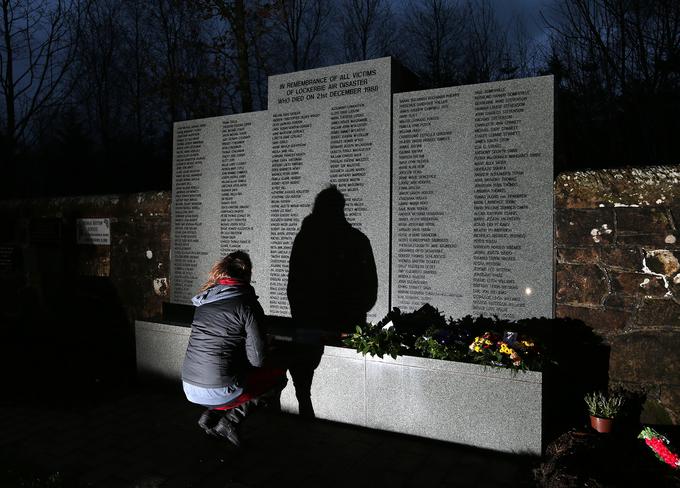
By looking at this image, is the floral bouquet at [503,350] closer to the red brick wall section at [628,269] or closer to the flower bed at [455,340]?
the flower bed at [455,340]

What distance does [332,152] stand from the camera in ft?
16.7

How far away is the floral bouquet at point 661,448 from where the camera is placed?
305cm

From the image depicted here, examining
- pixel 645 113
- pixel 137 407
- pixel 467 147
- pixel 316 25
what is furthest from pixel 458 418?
pixel 316 25

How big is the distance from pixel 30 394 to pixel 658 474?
5.46m

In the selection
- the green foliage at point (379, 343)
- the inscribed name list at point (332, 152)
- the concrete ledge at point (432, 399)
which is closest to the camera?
the concrete ledge at point (432, 399)

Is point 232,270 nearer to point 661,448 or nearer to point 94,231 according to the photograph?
point 661,448

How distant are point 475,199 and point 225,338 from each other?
2482mm

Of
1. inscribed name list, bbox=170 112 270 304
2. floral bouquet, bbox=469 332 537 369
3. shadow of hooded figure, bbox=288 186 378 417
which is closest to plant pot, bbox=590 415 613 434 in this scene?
floral bouquet, bbox=469 332 537 369

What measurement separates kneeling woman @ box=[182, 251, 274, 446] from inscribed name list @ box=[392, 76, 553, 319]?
1750 mm

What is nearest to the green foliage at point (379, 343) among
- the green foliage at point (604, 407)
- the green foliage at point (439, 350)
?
the green foliage at point (439, 350)

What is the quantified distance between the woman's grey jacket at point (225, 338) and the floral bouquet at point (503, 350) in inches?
62.3

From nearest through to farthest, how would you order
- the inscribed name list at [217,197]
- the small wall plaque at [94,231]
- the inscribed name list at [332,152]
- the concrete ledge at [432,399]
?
the concrete ledge at [432,399] → the inscribed name list at [332,152] → the inscribed name list at [217,197] → the small wall plaque at [94,231]

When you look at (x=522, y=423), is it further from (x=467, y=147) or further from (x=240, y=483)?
(x=467, y=147)

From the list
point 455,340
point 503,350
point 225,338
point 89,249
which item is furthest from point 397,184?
point 89,249
